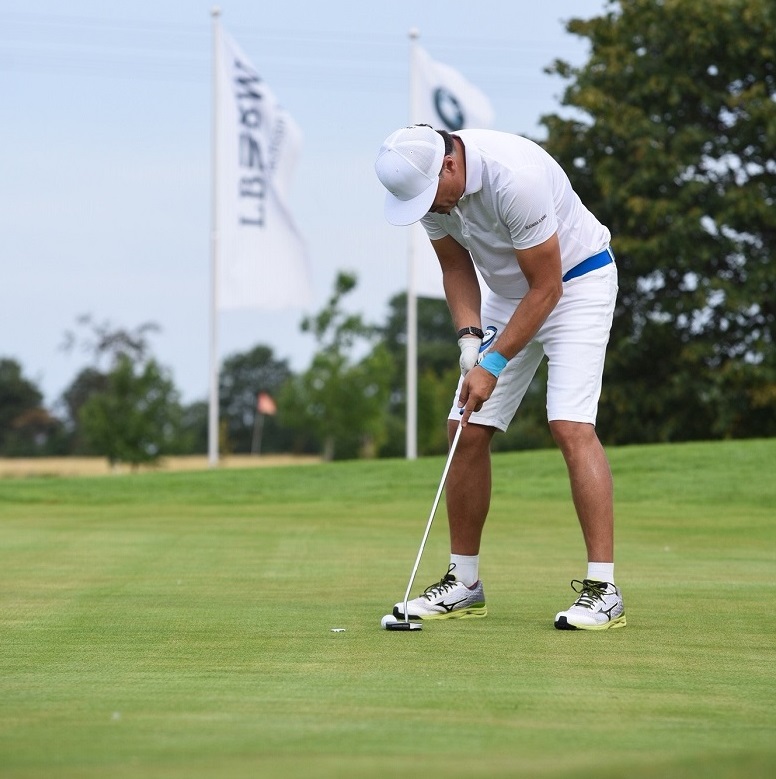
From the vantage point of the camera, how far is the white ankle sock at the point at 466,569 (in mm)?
5238

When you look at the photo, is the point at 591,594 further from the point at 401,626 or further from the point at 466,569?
the point at 401,626

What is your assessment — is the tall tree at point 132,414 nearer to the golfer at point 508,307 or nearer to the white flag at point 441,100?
the white flag at point 441,100

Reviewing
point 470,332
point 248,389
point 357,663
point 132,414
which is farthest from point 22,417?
point 357,663

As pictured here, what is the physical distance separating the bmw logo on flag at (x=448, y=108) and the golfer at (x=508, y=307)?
20289mm

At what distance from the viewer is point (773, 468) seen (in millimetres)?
15656

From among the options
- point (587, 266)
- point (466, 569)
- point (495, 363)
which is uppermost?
point (587, 266)

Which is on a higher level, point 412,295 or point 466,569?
point 412,295

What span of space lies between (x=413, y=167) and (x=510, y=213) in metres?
0.38

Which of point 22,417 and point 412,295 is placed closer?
point 412,295

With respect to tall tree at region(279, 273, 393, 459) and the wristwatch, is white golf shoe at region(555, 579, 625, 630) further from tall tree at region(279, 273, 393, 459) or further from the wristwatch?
tall tree at region(279, 273, 393, 459)

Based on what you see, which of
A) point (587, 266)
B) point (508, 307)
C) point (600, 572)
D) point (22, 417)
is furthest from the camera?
point (22, 417)

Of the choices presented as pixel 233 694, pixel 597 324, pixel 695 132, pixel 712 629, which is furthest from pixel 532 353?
pixel 695 132

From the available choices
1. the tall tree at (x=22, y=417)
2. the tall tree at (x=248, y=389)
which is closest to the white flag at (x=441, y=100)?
the tall tree at (x=22, y=417)

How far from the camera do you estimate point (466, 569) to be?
5258 mm
